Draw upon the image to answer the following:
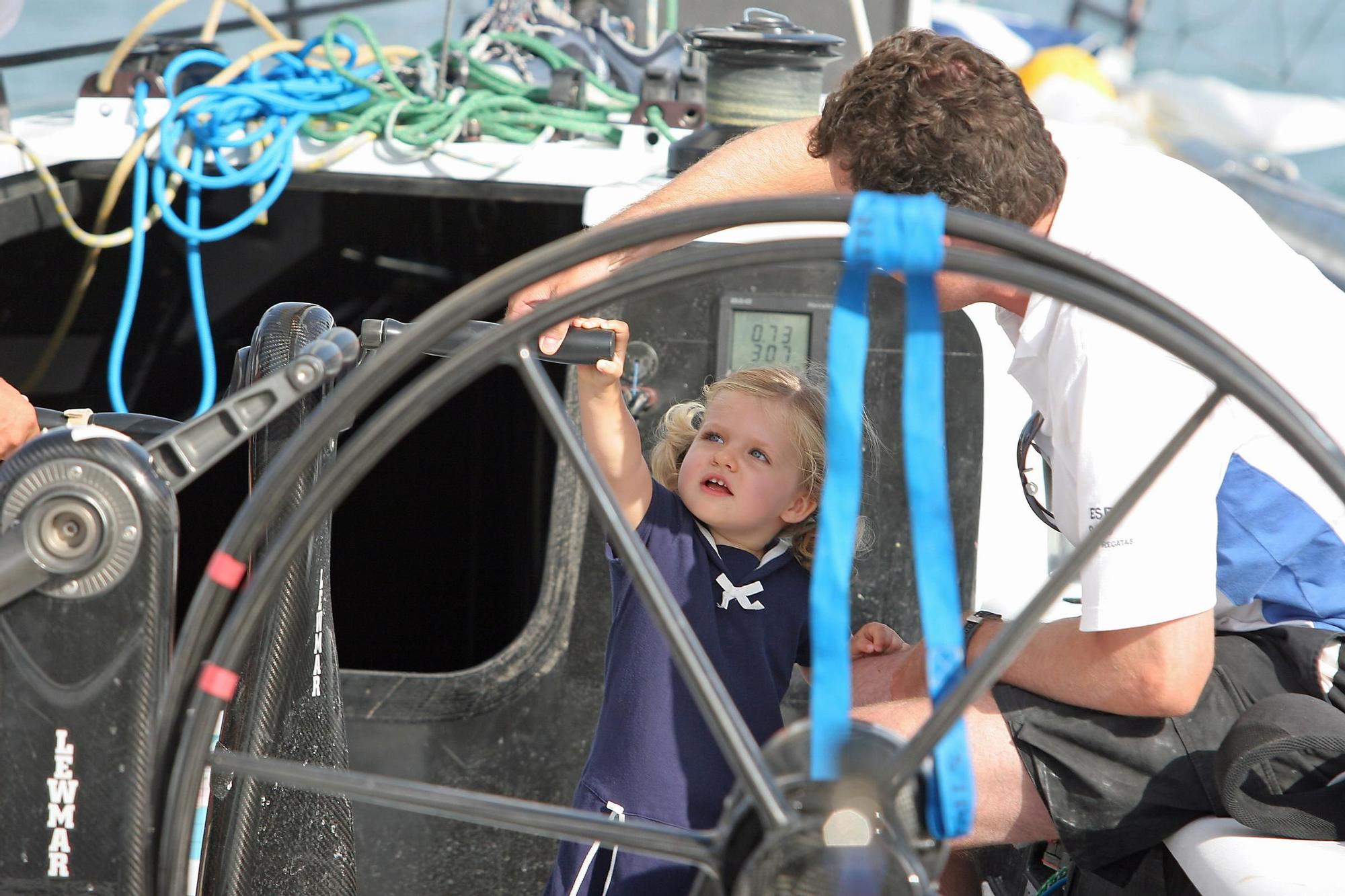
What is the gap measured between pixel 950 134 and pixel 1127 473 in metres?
0.34

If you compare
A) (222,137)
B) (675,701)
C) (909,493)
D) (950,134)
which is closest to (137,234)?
(222,137)

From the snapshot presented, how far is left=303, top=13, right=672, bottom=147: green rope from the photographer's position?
6.55 feet

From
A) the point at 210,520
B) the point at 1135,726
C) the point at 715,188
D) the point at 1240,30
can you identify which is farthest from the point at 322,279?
the point at 1240,30

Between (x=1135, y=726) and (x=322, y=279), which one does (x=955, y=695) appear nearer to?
(x=1135, y=726)

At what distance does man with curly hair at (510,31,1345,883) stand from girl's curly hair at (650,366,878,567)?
0.20 meters

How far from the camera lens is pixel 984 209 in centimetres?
115

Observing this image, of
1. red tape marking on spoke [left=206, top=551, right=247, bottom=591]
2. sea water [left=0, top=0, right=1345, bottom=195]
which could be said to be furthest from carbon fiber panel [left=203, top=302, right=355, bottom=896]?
sea water [left=0, top=0, right=1345, bottom=195]

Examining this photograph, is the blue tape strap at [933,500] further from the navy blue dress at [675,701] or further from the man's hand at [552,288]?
the navy blue dress at [675,701]

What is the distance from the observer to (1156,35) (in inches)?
480

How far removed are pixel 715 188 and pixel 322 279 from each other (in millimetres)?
1398

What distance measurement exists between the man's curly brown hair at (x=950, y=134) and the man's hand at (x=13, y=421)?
0.73m

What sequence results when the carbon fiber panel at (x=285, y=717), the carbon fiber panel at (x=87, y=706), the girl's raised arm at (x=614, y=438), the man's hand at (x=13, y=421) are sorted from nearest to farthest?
the carbon fiber panel at (x=87, y=706)
the man's hand at (x=13, y=421)
the carbon fiber panel at (x=285, y=717)
the girl's raised arm at (x=614, y=438)

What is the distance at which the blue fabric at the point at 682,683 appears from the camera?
1.30 metres

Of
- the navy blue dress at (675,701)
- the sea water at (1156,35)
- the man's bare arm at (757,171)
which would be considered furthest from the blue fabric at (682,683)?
the sea water at (1156,35)
